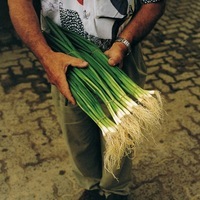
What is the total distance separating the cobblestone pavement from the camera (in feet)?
10.5

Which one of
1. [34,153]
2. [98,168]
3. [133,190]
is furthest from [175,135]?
[34,153]

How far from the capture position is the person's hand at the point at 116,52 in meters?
2.16

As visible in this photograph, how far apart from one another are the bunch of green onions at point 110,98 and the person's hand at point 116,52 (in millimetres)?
40

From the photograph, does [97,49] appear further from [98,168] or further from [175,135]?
[175,135]

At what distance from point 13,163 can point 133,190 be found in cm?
116

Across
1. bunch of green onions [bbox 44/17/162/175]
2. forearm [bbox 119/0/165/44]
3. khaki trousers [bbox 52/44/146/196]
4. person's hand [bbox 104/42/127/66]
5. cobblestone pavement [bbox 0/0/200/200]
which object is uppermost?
forearm [bbox 119/0/165/44]

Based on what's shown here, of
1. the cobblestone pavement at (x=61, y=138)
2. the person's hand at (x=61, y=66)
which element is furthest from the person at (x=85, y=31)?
the cobblestone pavement at (x=61, y=138)

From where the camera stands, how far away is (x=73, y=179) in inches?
130

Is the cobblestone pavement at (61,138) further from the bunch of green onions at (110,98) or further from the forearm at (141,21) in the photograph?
the forearm at (141,21)

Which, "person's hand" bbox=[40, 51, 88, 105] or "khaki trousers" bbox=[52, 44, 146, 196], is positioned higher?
"person's hand" bbox=[40, 51, 88, 105]

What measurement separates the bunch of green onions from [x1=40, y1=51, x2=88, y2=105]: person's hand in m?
0.04

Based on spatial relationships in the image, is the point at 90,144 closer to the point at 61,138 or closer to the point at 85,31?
the point at 85,31

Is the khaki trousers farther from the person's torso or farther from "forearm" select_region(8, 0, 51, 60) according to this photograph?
"forearm" select_region(8, 0, 51, 60)

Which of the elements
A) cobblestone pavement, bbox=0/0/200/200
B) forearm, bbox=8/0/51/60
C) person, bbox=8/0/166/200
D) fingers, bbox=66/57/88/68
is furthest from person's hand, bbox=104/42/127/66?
cobblestone pavement, bbox=0/0/200/200
